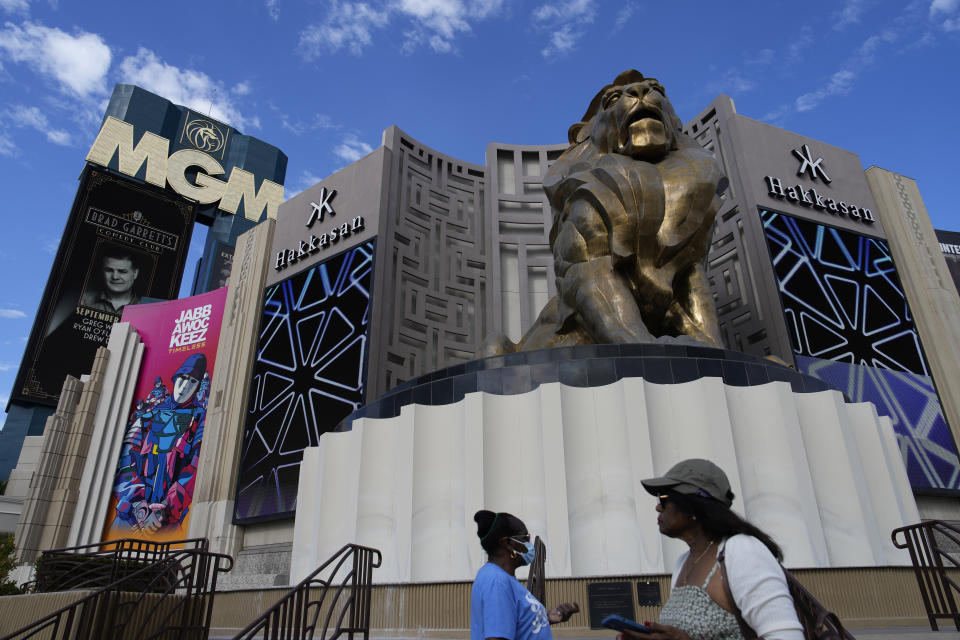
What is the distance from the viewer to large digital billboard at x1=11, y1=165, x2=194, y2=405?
31578mm

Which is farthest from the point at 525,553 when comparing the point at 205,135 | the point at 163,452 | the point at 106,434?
the point at 205,135

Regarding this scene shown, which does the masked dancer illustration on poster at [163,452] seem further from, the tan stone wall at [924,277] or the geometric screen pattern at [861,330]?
the tan stone wall at [924,277]

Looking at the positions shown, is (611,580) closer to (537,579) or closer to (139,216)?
(537,579)

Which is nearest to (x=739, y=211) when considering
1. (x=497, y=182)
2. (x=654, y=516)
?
(x=497, y=182)

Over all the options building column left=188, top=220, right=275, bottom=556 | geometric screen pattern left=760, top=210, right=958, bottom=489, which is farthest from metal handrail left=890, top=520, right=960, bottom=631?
building column left=188, top=220, right=275, bottom=556

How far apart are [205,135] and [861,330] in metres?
41.7

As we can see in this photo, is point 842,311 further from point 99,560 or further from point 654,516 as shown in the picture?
point 99,560

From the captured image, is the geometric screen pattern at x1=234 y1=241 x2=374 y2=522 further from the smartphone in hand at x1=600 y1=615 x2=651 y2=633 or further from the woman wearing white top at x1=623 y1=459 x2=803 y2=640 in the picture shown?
the smartphone in hand at x1=600 y1=615 x2=651 y2=633

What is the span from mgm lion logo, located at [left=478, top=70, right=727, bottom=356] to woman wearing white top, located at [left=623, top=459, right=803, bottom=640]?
676 centimetres

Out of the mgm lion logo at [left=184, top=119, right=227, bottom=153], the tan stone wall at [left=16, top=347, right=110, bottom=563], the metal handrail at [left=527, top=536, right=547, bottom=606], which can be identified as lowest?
the metal handrail at [left=527, top=536, right=547, bottom=606]

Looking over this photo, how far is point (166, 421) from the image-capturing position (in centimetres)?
2077

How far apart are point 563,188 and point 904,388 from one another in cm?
1059

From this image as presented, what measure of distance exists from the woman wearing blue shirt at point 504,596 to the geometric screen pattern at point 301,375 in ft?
44.6

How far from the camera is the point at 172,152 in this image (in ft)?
139
